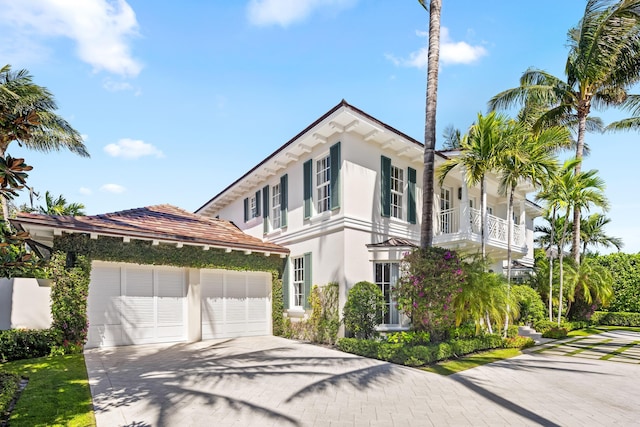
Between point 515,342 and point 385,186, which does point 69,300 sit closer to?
point 385,186

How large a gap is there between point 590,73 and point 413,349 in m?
15.7

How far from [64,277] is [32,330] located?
5.11 ft

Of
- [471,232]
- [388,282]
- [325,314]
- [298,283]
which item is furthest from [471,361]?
[298,283]

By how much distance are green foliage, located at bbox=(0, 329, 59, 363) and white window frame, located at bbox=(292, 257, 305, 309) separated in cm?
788

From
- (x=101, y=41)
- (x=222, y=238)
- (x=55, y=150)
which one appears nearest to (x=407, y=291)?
(x=222, y=238)

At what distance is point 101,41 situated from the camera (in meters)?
11.1

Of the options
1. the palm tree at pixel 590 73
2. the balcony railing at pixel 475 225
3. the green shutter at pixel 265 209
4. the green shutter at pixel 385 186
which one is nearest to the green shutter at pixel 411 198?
the green shutter at pixel 385 186

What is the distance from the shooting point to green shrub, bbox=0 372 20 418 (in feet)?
18.8

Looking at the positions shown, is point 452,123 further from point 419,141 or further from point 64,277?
point 64,277

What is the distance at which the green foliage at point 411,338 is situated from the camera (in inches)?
432

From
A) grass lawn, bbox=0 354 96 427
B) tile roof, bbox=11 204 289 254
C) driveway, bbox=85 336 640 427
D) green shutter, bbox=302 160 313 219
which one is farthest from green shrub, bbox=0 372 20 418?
green shutter, bbox=302 160 313 219

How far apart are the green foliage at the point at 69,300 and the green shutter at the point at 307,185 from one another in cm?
746

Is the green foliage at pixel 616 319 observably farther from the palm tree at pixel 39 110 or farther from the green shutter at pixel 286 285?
the palm tree at pixel 39 110

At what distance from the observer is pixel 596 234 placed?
32.7 meters
